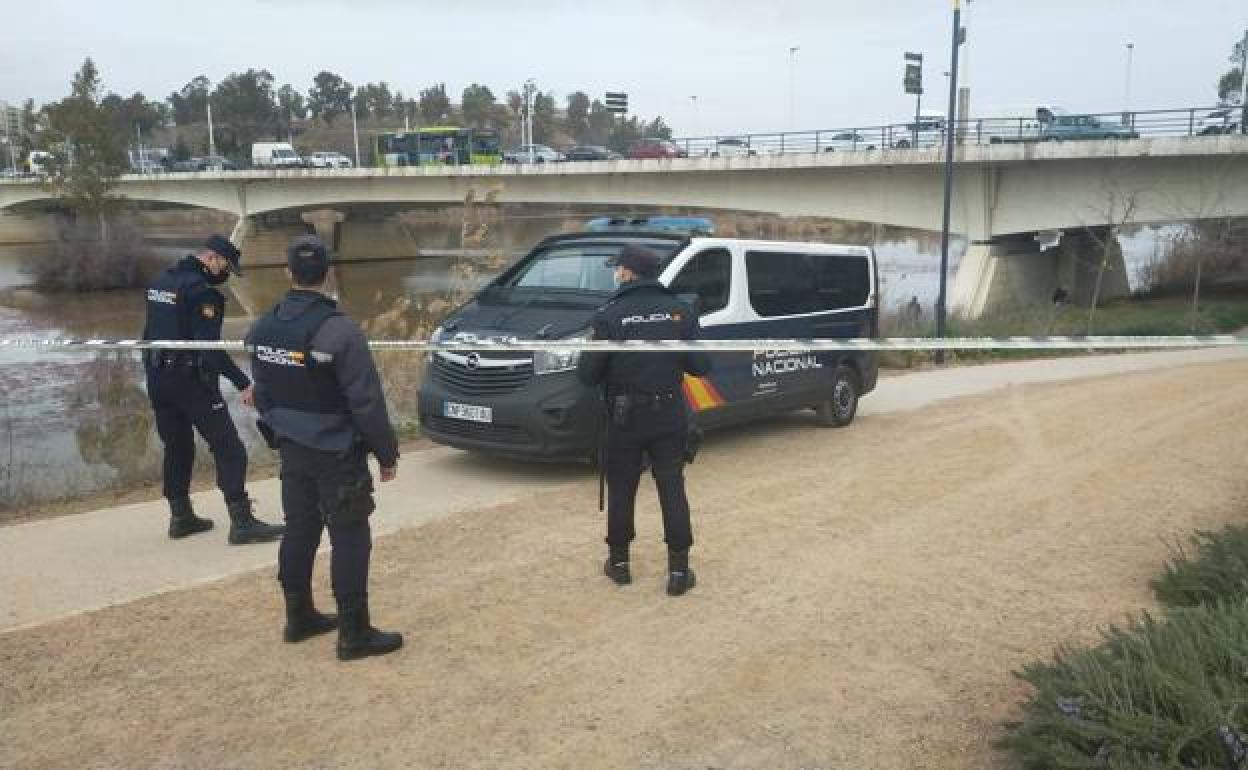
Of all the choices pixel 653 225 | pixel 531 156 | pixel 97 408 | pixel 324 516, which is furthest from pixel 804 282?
pixel 531 156

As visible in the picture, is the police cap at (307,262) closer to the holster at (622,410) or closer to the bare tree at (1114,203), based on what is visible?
the holster at (622,410)

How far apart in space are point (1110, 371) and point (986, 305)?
12475mm

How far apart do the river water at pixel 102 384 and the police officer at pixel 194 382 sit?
195 cm

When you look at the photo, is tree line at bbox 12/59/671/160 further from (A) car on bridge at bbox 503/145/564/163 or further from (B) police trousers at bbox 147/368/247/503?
(B) police trousers at bbox 147/368/247/503

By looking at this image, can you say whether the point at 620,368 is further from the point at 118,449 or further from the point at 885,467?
the point at 118,449

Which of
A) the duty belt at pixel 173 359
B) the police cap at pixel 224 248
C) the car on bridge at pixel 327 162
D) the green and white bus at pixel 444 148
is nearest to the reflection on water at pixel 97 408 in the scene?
the police cap at pixel 224 248

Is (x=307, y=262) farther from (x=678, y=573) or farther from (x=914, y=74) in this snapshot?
(x=914, y=74)

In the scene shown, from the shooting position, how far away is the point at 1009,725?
370cm

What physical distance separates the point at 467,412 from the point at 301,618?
3203 mm

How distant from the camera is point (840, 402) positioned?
32.7ft

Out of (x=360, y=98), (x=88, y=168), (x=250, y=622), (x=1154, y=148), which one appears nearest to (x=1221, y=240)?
(x=1154, y=148)

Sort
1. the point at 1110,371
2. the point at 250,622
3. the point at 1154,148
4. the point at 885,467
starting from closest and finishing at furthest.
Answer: the point at 250,622, the point at 885,467, the point at 1110,371, the point at 1154,148

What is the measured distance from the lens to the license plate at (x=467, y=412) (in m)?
7.69

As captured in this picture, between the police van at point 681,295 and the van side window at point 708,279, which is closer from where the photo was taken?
the police van at point 681,295
